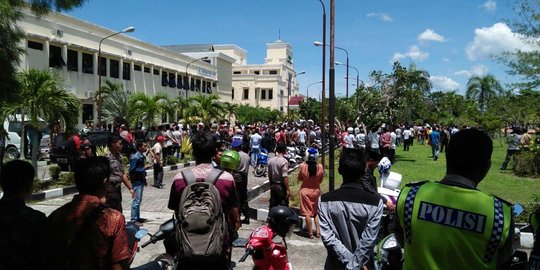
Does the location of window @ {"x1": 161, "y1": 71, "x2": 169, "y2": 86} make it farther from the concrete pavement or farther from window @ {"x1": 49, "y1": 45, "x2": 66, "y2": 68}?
the concrete pavement

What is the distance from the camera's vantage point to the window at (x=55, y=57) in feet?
92.9

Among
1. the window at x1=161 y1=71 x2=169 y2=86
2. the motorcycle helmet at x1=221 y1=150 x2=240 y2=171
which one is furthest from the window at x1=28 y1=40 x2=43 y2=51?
the motorcycle helmet at x1=221 y1=150 x2=240 y2=171

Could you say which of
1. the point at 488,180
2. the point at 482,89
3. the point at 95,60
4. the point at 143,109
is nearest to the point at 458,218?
the point at 488,180

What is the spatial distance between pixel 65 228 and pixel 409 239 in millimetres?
1997

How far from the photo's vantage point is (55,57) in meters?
28.8

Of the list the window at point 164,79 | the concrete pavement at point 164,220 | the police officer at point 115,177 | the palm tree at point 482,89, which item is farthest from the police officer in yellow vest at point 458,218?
the palm tree at point 482,89

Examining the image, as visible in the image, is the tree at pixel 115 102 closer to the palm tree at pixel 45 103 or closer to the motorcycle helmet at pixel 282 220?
the palm tree at pixel 45 103

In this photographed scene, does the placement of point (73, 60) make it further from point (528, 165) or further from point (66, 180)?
point (528, 165)

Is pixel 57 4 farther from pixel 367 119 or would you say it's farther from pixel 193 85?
pixel 193 85

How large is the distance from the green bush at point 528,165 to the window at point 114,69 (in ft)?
89.2

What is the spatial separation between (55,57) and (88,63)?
10.5ft

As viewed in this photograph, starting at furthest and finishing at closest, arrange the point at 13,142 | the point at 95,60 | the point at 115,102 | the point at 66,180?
the point at 95,60, the point at 115,102, the point at 13,142, the point at 66,180

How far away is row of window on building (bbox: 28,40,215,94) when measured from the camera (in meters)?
28.5

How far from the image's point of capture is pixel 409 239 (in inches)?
98.3
